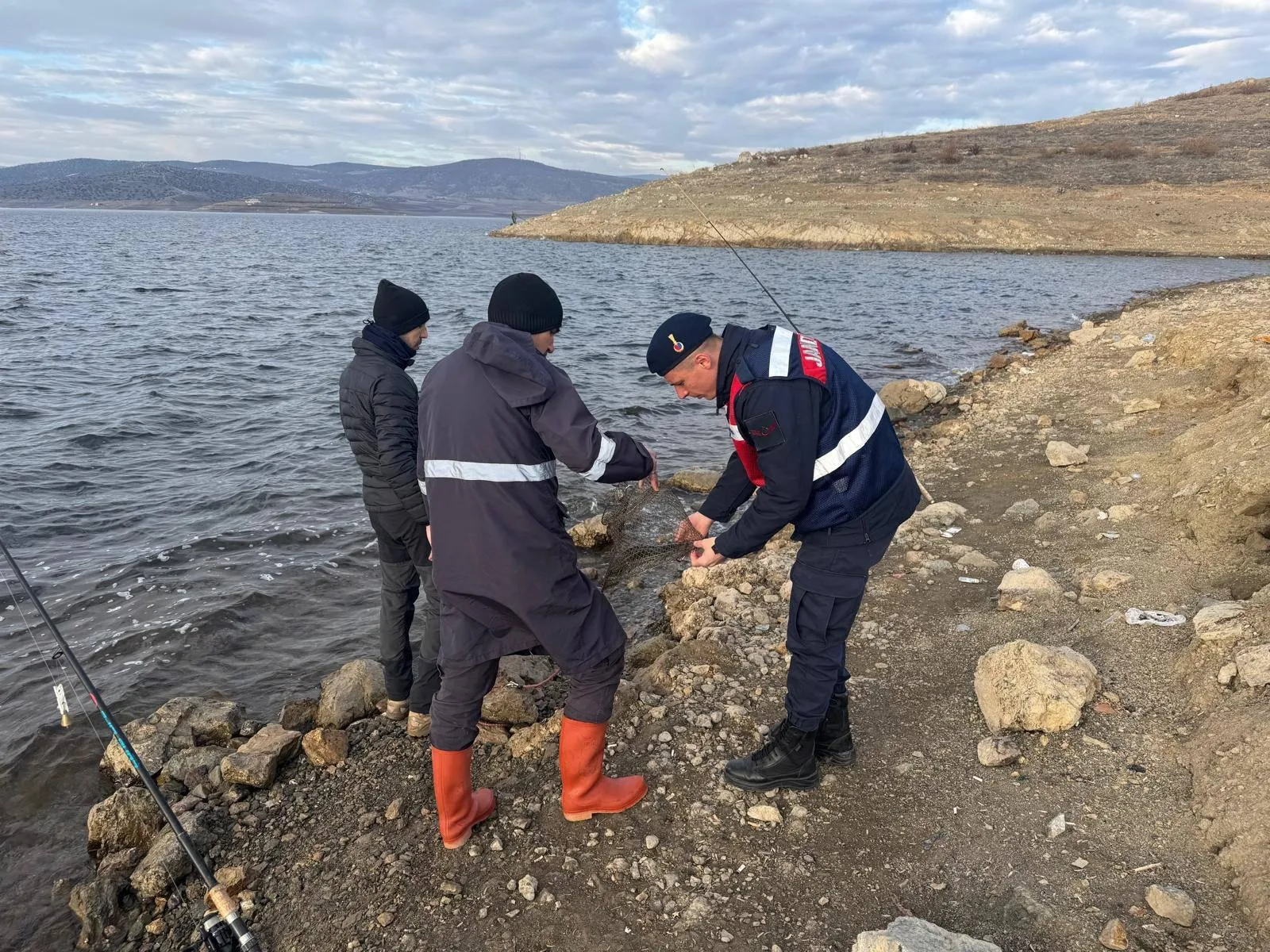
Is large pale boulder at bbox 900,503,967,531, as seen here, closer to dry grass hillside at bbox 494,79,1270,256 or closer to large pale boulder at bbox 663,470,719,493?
large pale boulder at bbox 663,470,719,493

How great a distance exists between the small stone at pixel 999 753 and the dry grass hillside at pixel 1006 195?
3772cm

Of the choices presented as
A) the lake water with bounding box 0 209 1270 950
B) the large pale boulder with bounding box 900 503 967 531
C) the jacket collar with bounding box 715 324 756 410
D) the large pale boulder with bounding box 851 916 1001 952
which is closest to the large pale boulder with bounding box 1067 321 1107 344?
the lake water with bounding box 0 209 1270 950

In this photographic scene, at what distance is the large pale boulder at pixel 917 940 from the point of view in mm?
2701

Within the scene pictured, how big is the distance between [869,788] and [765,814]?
0.62 metres

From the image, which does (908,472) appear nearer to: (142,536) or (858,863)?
(858,863)

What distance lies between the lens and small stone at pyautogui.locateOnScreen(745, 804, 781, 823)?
12.2 feet

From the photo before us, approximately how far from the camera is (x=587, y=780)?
12.4ft

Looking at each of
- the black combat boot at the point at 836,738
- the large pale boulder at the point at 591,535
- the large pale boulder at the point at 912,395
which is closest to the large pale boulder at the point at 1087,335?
the large pale boulder at the point at 912,395

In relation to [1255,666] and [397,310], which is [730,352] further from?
[1255,666]

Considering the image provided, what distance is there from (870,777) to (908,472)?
5.60 feet

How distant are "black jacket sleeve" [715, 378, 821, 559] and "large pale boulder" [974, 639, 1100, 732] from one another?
6.26 feet

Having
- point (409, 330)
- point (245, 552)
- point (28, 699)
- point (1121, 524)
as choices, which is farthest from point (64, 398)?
point (1121, 524)

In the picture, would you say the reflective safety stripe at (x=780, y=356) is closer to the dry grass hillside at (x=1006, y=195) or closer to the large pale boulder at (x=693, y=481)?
the large pale boulder at (x=693, y=481)

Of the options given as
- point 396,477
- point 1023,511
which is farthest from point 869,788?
point 1023,511
